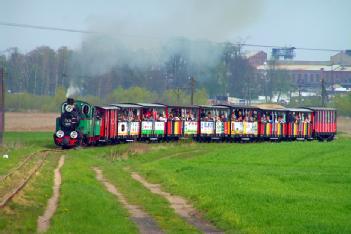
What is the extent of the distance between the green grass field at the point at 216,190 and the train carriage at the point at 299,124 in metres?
15.3

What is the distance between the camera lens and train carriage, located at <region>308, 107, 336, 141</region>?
69312mm

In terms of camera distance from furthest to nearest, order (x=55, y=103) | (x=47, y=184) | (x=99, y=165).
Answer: (x=55, y=103)
(x=99, y=165)
(x=47, y=184)

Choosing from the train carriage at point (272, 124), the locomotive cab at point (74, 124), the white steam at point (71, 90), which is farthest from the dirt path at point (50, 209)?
the white steam at point (71, 90)

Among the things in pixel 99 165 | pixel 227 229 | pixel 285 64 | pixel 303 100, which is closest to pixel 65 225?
pixel 227 229

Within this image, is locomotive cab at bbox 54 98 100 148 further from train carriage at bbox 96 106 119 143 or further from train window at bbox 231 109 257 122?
train window at bbox 231 109 257 122

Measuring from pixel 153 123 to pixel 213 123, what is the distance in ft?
17.3

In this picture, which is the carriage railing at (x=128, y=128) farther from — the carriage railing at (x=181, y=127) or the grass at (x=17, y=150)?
the grass at (x=17, y=150)

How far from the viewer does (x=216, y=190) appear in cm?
2775

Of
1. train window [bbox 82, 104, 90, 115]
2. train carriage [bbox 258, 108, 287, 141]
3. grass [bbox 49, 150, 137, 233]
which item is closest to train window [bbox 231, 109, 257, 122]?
train carriage [bbox 258, 108, 287, 141]

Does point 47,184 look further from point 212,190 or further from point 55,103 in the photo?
point 55,103

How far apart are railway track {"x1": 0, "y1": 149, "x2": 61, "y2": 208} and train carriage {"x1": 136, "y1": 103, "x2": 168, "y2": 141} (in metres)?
15.8

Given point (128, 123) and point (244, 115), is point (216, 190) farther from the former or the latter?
point (244, 115)

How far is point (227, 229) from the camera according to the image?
1989 centimetres

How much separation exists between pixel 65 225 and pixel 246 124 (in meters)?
47.0
